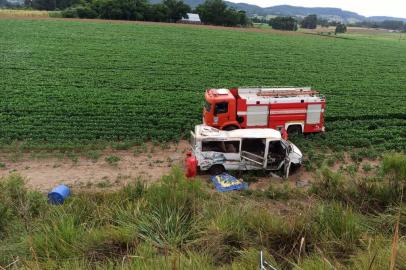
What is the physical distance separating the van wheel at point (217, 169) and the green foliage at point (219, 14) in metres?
68.4

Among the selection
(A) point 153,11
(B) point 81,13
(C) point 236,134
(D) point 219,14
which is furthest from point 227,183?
(D) point 219,14

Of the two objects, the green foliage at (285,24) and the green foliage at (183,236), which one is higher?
the green foliage at (285,24)

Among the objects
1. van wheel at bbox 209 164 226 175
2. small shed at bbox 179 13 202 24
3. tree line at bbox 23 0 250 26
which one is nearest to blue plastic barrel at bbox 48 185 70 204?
van wheel at bbox 209 164 226 175

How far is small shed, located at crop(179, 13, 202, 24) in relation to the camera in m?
75.6

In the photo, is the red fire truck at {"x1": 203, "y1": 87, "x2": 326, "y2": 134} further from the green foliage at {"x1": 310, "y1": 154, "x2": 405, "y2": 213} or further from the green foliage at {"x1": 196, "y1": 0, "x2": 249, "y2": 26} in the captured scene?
the green foliage at {"x1": 196, "y1": 0, "x2": 249, "y2": 26}

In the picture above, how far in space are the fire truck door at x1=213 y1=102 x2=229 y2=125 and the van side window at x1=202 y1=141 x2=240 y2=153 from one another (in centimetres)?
272

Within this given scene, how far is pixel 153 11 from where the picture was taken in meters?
71.9

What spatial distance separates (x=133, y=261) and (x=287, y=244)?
224 cm

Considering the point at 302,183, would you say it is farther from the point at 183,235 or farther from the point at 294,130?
the point at 183,235

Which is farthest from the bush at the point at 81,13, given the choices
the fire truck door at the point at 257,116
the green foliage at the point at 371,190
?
the green foliage at the point at 371,190

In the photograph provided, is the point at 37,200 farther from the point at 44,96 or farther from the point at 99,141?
the point at 44,96

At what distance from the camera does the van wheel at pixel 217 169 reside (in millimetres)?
13484

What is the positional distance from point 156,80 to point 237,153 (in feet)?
47.1

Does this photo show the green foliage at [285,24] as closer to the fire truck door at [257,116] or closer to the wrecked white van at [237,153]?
the fire truck door at [257,116]
